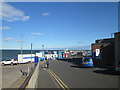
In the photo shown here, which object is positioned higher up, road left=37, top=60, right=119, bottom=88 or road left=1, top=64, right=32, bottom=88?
road left=37, top=60, right=119, bottom=88

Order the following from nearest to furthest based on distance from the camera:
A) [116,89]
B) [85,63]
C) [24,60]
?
[116,89] < [85,63] < [24,60]

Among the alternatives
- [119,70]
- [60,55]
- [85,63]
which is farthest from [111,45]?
[60,55]

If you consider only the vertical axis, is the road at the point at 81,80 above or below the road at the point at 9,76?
above

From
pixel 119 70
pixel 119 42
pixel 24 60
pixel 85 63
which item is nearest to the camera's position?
pixel 119 70

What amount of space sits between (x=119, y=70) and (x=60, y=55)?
223 feet

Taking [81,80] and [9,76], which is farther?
[9,76]

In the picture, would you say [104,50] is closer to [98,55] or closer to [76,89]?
[98,55]

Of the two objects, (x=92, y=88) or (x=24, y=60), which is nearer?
(x=92, y=88)

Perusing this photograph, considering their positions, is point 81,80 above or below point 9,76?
above

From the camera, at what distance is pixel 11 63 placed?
4628 cm

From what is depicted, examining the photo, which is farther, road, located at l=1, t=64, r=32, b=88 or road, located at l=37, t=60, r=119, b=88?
road, located at l=1, t=64, r=32, b=88

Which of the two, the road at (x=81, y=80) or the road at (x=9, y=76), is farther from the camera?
the road at (x=9, y=76)

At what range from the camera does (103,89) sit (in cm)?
990

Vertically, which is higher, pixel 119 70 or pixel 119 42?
pixel 119 42
